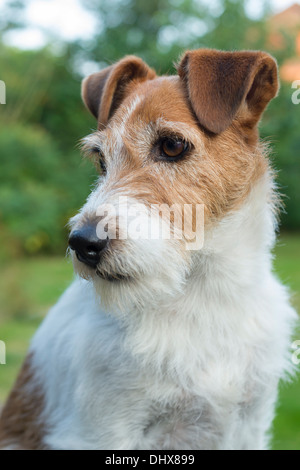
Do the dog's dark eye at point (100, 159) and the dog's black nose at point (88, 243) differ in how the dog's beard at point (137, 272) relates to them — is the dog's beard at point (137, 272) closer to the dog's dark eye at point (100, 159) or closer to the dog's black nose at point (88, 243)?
the dog's black nose at point (88, 243)

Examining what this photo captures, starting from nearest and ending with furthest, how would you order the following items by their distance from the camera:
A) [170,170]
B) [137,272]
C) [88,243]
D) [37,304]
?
[88,243] → [137,272] → [170,170] → [37,304]

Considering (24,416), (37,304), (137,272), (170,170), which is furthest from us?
(37,304)

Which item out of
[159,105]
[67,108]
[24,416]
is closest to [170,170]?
[159,105]

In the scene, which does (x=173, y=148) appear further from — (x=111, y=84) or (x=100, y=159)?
(x=111, y=84)

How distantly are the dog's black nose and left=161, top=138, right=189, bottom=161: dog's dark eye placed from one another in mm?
641

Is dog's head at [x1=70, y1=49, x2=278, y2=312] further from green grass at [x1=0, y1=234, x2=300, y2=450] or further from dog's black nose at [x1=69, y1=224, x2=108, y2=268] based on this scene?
green grass at [x1=0, y1=234, x2=300, y2=450]

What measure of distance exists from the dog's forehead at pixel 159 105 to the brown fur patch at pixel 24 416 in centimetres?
175

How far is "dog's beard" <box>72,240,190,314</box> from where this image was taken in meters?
2.47

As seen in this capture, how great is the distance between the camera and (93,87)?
350 cm

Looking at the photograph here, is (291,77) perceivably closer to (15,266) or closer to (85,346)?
(15,266)

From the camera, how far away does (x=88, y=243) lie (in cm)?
244

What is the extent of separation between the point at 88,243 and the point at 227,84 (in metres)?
1.14

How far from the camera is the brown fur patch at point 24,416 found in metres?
3.28
